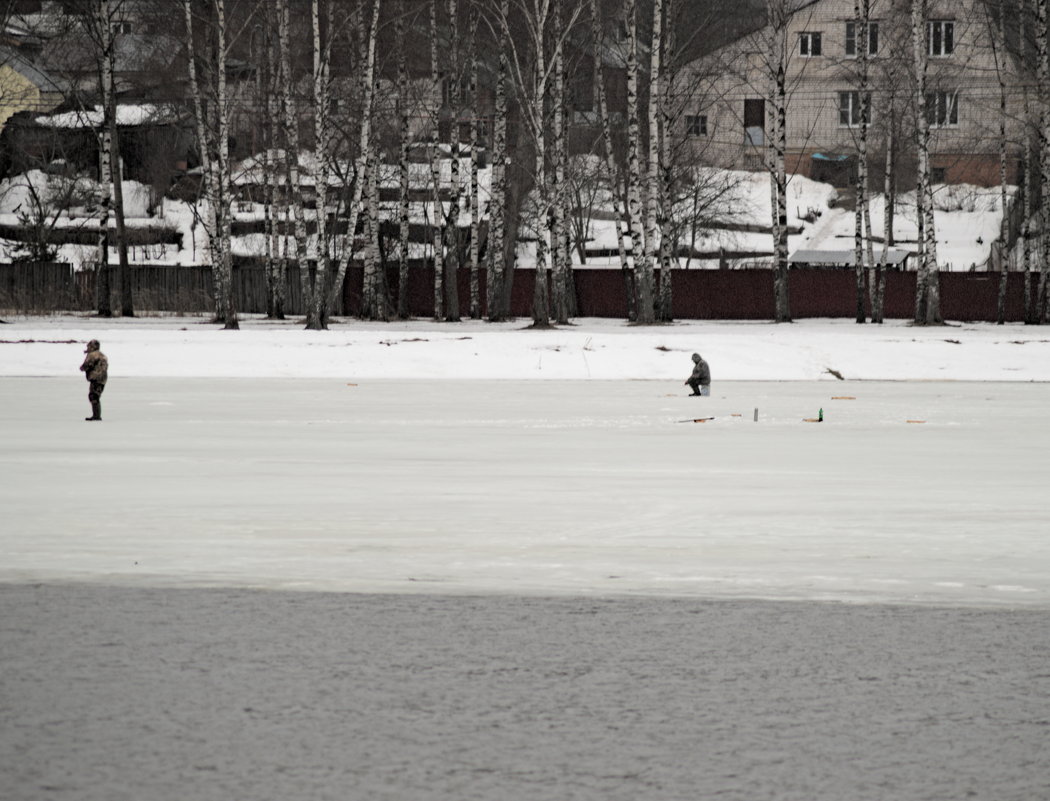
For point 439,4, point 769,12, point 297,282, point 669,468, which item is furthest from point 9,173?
point 669,468

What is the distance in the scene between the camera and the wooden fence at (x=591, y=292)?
2157 inches

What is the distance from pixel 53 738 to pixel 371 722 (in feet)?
3.93

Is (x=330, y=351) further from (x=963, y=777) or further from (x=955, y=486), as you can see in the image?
(x=963, y=777)

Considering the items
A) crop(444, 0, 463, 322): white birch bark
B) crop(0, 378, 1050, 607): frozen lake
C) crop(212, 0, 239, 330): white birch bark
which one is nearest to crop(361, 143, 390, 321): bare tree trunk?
crop(444, 0, 463, 322): white birch bark

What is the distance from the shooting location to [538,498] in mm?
12992

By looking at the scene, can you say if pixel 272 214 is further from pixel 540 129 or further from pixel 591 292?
pixel 540 129

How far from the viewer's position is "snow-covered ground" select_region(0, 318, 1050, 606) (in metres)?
9.73

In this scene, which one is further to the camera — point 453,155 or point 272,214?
point 272,214

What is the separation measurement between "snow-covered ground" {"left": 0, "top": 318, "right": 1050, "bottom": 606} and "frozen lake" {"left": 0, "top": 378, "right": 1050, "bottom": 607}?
0.04 metres

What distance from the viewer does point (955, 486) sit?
13.8 m

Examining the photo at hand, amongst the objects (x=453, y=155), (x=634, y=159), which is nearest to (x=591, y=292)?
(x=453, y=155)

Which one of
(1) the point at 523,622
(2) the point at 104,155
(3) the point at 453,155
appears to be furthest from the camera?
(2) the point at 104,155

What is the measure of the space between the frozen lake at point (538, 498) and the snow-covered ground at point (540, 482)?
0.04 metres

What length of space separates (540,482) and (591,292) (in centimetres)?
4346
